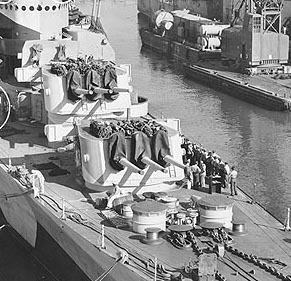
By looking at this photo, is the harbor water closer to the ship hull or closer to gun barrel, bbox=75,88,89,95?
gun barrel, bbox=75,88,89,95

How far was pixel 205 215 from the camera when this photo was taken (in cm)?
1451

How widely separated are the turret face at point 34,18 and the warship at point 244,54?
49.4 feet

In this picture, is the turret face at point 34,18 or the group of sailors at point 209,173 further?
the turret face at point 34,18

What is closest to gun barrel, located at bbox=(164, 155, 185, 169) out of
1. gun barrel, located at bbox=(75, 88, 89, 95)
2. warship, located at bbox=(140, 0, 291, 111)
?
gun barrel, located at bbox=(75, 88, 89, 95)

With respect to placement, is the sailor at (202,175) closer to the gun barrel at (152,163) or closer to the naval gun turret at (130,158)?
the naval gun turret at (130,158)

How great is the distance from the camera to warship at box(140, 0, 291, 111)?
41750mm

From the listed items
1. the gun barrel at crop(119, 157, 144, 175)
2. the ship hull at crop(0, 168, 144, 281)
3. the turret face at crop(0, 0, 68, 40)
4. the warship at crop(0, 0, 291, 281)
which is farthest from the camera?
the turret face at crop(0, 0, 68, 40)

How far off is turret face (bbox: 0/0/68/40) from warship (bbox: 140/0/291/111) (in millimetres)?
15072

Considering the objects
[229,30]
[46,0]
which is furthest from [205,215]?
[229,30]

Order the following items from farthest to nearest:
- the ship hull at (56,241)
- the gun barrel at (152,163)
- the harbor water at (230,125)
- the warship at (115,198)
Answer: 1. the harbor water at (230,125)
2. the gun barrel at (152,163)
3. the ship hull at (56,241)
4. the warship at (115,198)

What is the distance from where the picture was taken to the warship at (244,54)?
41750 millimetres

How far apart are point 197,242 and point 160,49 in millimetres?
48023

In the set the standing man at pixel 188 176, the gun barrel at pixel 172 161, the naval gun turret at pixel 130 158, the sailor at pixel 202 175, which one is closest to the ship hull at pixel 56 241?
the naval gun turret at pixel 130 158

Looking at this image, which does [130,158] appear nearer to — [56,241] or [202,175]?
[202,175]
